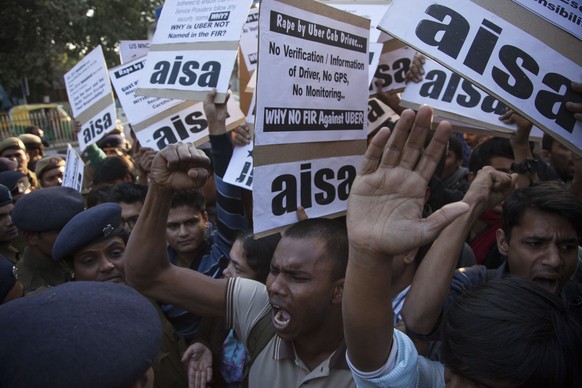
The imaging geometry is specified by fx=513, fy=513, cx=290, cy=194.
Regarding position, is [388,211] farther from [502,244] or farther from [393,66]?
[393,66]

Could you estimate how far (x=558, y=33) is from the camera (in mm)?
2156

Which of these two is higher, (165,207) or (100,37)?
(165,207)

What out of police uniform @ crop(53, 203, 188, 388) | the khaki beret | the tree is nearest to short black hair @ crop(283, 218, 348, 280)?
police uniform @ crop(53, 203, 188, 388)

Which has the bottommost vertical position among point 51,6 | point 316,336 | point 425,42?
point 51,6

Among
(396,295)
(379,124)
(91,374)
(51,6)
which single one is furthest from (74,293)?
(51,6)

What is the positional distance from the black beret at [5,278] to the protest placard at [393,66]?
270 centimetres

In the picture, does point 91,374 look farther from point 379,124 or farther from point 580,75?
point 379,124

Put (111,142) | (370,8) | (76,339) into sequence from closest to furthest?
(76,339), (370,8), (111,142)

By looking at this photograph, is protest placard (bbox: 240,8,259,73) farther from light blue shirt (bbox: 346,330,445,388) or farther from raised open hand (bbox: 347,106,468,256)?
light blue shirt (bbox: 346,330,445,388)

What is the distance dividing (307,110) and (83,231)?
1386 mm

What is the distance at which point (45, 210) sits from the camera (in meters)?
3.20

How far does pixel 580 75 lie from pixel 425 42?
66cm

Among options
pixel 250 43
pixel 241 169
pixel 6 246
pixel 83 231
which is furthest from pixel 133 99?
pixel 83 231

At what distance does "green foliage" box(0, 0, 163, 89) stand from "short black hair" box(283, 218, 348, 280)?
2328 centimetres
